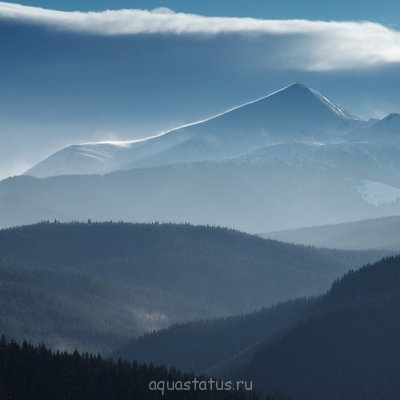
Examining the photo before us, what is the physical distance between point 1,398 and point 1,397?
2.08ft

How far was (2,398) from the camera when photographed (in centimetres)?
19900

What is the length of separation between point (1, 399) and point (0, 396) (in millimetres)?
1442

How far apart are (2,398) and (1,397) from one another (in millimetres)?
249

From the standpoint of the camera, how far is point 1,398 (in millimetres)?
198500

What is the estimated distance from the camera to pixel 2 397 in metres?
200

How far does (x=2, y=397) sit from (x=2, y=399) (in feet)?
4.16

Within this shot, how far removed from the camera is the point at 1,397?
199125 millimetres

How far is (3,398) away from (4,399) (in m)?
0.21

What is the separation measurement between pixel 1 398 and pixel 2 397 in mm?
1251

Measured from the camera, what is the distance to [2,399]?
19850 cm

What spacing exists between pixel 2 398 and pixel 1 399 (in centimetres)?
88

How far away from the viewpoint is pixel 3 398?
200m

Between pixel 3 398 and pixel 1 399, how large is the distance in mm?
1504

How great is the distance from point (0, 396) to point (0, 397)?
635 millimetres
